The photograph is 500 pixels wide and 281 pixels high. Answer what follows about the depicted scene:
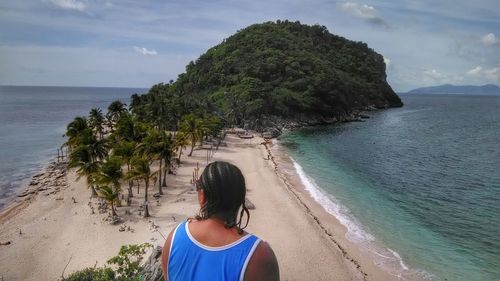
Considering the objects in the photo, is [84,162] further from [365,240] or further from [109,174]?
[365,240]

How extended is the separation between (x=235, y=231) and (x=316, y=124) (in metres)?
101

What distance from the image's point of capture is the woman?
2.76 m

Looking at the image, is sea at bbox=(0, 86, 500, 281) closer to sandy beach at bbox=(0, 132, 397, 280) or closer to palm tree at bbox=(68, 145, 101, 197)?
sandy beach at bbox=(0, 132, 397, 280)

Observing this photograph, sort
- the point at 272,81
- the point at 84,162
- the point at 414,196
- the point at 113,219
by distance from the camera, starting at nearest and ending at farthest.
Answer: the point at 113,219 < the point at 84,162 < the point at 414,196 < the point at 272,81

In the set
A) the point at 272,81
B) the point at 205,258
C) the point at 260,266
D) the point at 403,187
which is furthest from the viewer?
the point at 272,81

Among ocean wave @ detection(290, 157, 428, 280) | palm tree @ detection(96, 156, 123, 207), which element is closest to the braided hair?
ocean wave @ detection(290, 157, 428, 280)

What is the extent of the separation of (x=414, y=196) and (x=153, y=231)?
24.5 m

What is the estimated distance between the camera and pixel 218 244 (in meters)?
2.87

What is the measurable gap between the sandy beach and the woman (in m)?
20.6

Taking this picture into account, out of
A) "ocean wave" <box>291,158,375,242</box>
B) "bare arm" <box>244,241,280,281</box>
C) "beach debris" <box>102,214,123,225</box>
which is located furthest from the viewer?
"beach debris" <box>102,214,123,225</box>

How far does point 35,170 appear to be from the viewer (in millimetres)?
54312

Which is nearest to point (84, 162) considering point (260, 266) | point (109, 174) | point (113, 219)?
point (109, 174)

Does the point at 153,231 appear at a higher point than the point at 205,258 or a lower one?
lower

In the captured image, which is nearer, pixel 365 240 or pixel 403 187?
pixel 365 240
